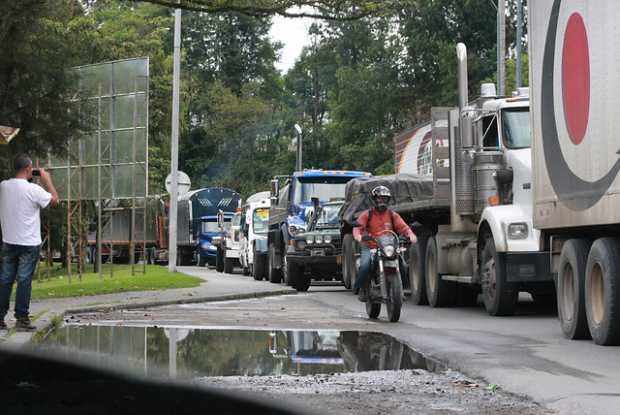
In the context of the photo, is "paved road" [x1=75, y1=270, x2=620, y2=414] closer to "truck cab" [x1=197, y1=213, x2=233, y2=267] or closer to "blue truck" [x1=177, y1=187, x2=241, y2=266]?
"truck cab" [x1=197, y1=213, x2=233, y2=267]

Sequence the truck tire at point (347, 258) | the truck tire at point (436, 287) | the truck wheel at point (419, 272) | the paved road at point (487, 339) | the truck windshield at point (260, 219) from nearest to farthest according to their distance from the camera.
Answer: the paved road at point (487, 339) → the truck tire at point (436, 287) → the truck wheel at point (419, 272) → the truck tire at point (347, 258) → the truck windshield at point (260, 219)

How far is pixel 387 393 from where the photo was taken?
9367 mm

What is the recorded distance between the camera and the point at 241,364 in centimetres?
1138

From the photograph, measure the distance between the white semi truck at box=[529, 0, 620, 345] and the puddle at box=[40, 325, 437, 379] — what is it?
199cm

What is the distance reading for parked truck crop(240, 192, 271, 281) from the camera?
121ft

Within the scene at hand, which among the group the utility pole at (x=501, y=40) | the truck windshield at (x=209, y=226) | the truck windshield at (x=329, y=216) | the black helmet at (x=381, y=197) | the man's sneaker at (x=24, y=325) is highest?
the utility pole at (x=501, y=40)

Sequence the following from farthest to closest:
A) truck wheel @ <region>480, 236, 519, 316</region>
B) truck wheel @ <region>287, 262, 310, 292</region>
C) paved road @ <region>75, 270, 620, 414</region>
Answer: truck wheel @ <region>287, 262, 310, 292</region> → truck wheel @ <region>480, 236, 519, 316</region> → paved road @ <region>75, 270, 620, 414</region>

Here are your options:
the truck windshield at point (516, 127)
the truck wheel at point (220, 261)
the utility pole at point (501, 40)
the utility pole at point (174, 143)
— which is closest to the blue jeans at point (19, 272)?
the truck windshield at point (516, 127)

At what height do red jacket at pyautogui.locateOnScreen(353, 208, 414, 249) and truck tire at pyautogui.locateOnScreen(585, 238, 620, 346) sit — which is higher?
red jacket at pyautogui.locateOnScreen(353, 208, 414, 249)

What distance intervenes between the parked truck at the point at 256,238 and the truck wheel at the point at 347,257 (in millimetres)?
9568

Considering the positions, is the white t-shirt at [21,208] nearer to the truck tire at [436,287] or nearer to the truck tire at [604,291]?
the truck tire at [604,291]

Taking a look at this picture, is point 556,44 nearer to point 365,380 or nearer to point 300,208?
point 365,380

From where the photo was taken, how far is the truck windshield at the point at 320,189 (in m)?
31.5

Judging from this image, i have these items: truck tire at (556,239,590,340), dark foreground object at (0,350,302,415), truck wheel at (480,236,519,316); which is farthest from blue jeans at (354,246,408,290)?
dark foreground object at (0,350,302,415)
